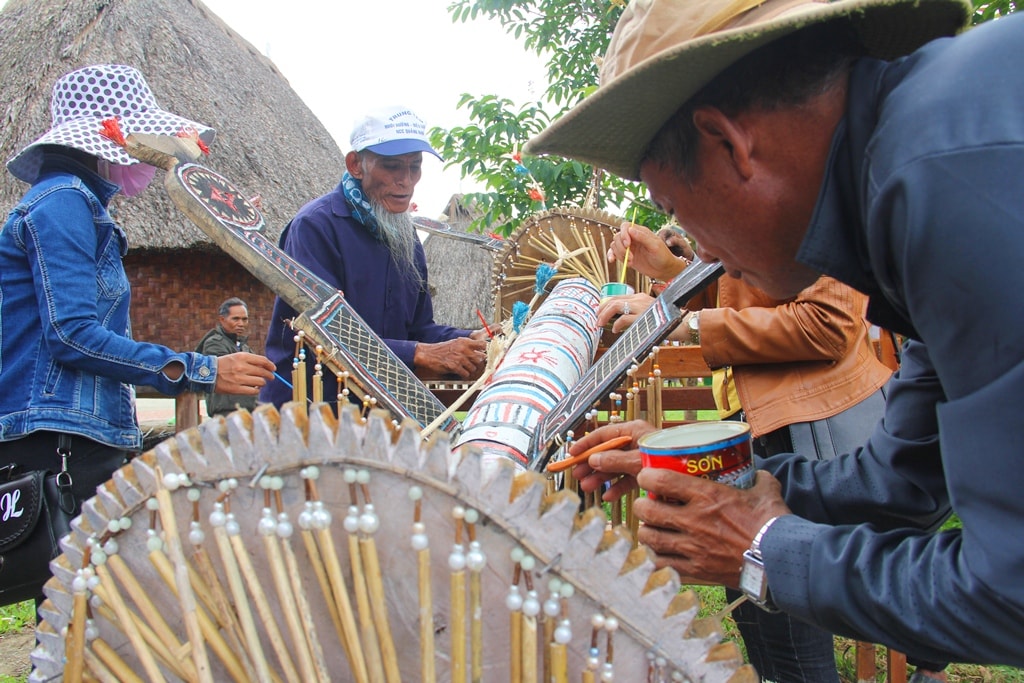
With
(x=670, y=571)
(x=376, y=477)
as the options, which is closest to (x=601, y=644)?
(x=670, y=571)

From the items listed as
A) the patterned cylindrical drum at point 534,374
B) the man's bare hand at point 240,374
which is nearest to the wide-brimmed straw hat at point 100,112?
the man's bare hand at point 240,374

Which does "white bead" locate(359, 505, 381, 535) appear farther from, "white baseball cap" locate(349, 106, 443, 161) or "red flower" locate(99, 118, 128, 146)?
"white baseball cap" locate(349, 106, 443, 161)

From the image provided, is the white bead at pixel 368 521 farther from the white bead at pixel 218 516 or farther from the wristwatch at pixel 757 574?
the wristwatch at pixel 757 574

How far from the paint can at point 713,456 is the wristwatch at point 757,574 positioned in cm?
8

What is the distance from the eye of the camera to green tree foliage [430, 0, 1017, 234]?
5391mm

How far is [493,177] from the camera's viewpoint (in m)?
5.66

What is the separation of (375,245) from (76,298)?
1123 mm

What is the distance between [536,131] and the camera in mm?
5645

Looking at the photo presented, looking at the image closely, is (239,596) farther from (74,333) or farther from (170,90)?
(170,90)

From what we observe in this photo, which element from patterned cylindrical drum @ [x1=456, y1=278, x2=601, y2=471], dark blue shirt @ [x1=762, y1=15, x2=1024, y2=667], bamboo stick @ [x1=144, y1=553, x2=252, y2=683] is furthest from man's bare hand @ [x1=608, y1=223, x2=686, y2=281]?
bamboo stick @ [x1=144, y1=553, x2=252, y2=683]

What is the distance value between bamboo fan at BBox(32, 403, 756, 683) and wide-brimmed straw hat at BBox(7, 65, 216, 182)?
5.21ft

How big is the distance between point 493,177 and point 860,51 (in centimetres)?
490

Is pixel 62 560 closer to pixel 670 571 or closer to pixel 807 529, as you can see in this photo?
pixel 670 571

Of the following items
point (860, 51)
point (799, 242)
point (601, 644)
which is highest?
point (860, 51)
